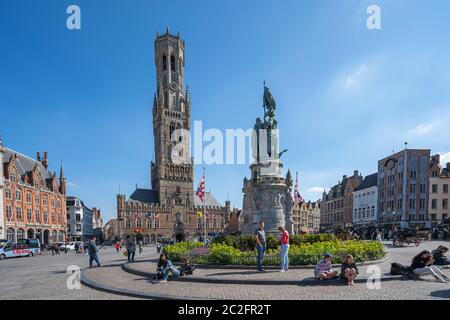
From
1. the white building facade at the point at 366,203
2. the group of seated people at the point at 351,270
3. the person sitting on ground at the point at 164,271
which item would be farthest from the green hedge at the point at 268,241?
the white building facade at the point at 366,203

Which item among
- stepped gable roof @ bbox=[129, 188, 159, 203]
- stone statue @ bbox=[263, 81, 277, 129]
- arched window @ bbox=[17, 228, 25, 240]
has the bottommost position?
arched window @ bbox=[17, 228, 25, 240]

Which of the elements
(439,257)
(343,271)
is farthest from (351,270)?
(439,257)

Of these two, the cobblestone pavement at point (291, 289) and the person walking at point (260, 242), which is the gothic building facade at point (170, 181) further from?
the cobblestone pavement at point (291, 289)

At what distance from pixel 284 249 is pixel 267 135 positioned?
457 inches

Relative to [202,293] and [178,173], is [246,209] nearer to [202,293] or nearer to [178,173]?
[202,293]

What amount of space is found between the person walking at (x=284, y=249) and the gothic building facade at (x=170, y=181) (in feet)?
200

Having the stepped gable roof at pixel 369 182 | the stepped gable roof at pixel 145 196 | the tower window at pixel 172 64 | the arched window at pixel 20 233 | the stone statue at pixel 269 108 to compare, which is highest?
the tower window at pixel 172 64

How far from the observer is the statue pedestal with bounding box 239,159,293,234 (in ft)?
61.0

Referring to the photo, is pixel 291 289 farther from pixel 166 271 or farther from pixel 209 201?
pixel 209 201

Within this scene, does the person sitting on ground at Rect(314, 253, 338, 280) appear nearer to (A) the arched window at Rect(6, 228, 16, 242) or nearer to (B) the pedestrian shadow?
(B) the pedestrian shadow

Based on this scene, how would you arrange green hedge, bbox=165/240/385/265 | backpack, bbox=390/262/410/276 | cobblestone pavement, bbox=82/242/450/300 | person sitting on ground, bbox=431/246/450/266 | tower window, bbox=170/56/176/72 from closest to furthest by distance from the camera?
1. cobblestone pavement, bbox=82/242/450/300
2. backpack, bbox=390/262/410/276
3. green hedge, bbox=165/240/385/265
4. person sitting on ground, bbox=431/246/450/266
5. tower window, bbox=170/56/176/72

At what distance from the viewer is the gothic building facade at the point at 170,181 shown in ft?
237

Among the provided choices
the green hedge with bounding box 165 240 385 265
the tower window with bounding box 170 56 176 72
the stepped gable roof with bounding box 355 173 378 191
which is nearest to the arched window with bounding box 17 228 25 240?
the green hedge with bounding box 165 240 385 265

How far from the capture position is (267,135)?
21.5m
